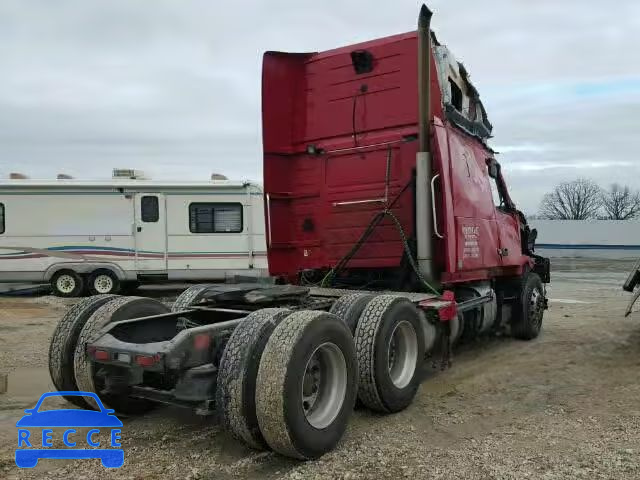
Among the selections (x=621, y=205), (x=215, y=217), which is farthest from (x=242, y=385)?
(x=621, y=205)

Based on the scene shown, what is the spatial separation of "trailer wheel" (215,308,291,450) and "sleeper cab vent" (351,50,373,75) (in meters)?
3.95

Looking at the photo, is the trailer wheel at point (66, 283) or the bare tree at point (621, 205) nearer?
the trailer wheel at point (66, 283)

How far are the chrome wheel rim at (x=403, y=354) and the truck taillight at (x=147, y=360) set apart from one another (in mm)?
2120

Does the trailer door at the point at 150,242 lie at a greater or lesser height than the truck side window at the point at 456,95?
lesser

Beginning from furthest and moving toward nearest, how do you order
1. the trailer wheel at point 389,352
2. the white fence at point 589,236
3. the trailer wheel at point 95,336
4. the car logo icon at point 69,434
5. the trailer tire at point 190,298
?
1. the white fence at point 589,236
2. the trailer tire at point 190,298
3. the trailer wheel at point 389,352
4. the trailer wheel at point 95,336
5. the car logo icon at point 69,434

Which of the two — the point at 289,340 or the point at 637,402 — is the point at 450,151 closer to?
the point at 637,402

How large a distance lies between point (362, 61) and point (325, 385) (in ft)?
13.2

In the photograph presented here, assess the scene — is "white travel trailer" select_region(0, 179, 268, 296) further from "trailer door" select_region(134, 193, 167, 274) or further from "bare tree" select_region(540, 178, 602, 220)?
"bare tree" select_region(540, 178, 602, 220)

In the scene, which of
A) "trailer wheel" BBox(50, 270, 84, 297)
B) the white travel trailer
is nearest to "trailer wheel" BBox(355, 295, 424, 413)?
the white travel trailer

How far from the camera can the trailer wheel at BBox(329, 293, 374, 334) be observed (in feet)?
15.8

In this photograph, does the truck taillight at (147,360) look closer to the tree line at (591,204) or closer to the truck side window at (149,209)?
the truck side window at (149,209)

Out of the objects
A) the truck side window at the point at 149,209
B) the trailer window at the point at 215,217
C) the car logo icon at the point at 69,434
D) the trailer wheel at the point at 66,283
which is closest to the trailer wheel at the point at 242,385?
the car logo icon at the point at 69,434

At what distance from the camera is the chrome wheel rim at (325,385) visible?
157 inches

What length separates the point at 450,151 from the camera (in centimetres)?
628
